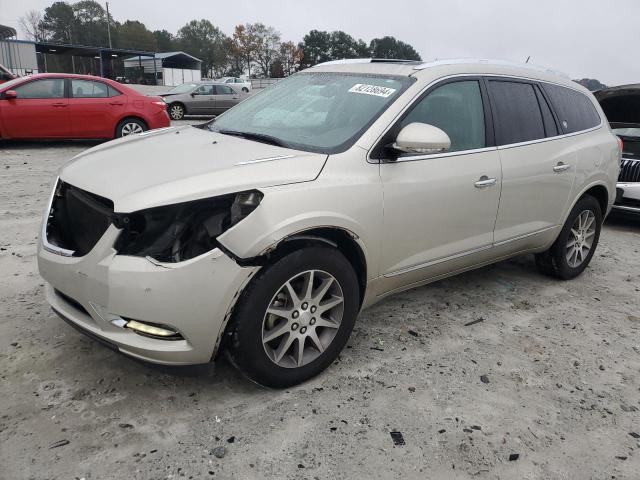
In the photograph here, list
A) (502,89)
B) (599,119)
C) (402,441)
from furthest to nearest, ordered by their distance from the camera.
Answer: (599,119) → (502,89) → (402,441)

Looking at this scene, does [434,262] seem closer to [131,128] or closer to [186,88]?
[131,128]

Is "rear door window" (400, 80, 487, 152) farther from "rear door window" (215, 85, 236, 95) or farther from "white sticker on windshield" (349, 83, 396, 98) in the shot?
"rear door window" (215, 85, 236, 95)

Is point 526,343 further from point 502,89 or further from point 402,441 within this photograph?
point 502,89

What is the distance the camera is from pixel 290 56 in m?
96.4

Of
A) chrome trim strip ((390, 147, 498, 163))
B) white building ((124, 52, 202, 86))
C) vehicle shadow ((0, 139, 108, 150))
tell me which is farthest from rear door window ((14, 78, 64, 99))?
white building ((124, 52, 202, 86))

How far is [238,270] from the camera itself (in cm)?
240

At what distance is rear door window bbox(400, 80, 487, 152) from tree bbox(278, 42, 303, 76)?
96509 mm

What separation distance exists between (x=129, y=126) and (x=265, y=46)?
90.3 metres

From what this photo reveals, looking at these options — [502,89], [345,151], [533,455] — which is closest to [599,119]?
[502,89]

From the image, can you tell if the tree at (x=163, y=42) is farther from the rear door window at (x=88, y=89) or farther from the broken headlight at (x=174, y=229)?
the broken headlight at (x=174, y=229)

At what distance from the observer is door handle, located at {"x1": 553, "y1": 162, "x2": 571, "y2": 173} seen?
4031 mm

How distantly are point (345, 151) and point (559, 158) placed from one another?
2.09 meters

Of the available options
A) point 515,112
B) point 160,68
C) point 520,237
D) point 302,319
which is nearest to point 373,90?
point 515,112

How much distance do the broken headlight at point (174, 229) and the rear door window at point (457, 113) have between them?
4.45 ft
